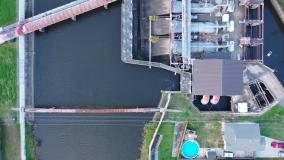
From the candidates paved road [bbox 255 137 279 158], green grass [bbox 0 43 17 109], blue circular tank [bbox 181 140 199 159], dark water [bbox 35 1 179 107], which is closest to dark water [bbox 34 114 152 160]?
dark water [bbox 35 1 179 107]

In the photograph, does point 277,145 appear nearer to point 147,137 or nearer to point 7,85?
point 147,137

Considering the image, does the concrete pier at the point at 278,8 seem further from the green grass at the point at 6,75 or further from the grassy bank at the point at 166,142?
the green grass at the point at 6,75

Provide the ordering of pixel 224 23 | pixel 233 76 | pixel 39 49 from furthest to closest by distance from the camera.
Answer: pixel 39 49 < pixel 224 23 < pixel 233 76

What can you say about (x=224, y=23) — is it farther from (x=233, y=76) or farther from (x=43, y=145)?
(x=43, y=145)

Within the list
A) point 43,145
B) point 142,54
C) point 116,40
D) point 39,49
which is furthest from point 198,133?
point 39,49

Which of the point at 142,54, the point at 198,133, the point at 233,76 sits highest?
the point at 142,54

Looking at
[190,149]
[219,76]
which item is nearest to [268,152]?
[190,149]
